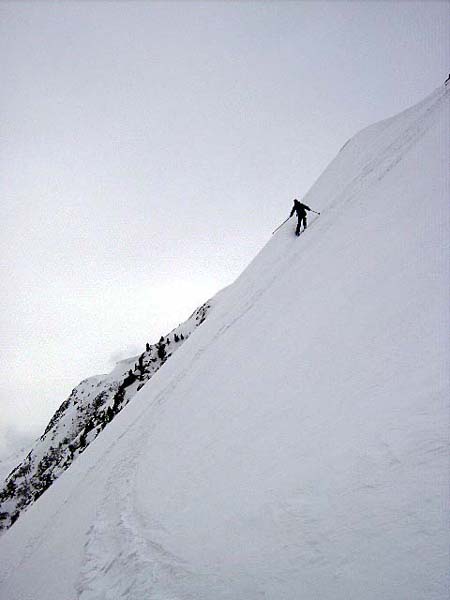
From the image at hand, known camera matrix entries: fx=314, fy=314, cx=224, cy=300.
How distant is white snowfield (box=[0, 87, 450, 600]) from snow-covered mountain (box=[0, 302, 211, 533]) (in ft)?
71.3

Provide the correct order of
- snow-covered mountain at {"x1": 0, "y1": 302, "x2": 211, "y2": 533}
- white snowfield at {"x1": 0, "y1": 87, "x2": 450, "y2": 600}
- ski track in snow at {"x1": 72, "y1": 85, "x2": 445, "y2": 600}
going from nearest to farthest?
white snowfield at {"x1": 0, "y1": 87, "x2": 450, "y2": 600} → ski track in snow at {"x1": 72, "y1": 85, "x2": 445, "y2": 600} → snow-covered mountain at {"x1": 0, "y1": 302, "x2": 211, "y2": 533}

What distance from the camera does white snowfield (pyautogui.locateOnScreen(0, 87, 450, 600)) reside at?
11.5ft

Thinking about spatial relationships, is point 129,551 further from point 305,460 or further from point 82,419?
point 82,419

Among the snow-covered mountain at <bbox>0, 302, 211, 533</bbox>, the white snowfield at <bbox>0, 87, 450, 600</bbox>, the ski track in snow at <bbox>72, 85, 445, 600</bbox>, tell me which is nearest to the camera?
the white snowfield at <bbox>0, 87, 450, 600</bbox>

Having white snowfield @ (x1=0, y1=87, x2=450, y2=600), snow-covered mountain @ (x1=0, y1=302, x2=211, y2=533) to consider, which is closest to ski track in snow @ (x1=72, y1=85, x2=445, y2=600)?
white snowfield @ (x1=0, y1=87, x2=450, y2=600)

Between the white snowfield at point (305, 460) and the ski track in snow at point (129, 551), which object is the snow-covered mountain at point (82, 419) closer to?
the white snowfield at point (305, 460)

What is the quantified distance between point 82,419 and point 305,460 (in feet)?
186

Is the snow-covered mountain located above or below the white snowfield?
above

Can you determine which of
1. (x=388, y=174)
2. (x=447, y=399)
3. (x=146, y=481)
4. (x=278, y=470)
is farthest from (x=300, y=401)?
(x=388, y=174)

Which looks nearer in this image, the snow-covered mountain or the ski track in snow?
the ski track in snow

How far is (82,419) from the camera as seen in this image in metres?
52.4

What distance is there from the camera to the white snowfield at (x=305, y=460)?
3516 mm

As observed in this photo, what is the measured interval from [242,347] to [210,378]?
158 cm

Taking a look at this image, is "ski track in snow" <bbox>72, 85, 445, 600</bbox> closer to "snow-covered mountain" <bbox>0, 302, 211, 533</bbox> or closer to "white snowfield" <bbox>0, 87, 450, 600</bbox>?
"white snowfield" <bbox>0, 87, 450, 600</bbox>
